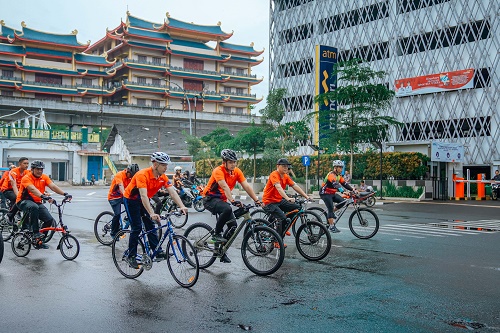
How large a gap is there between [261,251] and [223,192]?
1.31 meters

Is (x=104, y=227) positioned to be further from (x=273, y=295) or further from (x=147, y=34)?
(x=147, y=34)

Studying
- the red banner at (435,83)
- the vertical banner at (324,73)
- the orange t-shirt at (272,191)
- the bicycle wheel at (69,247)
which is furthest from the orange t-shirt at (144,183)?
the red banner at (435,83)

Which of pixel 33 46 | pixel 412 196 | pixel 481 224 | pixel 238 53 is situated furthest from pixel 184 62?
pixel 481 224

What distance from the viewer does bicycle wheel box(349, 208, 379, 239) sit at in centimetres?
1237

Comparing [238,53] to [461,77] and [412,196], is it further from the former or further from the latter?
[412,196]

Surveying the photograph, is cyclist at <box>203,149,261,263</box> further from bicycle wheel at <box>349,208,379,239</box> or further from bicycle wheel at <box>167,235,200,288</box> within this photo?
bicycle wheel at <box>349,208,379,239</box>

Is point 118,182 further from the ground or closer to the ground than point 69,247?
further from the ground

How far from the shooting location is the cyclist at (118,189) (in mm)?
10291

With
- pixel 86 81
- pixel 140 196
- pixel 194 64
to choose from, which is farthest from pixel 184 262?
pixel 194 64

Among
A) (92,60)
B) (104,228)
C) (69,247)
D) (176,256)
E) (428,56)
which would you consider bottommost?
(69,247)

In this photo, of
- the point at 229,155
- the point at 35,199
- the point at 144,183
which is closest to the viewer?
the point at 144,183

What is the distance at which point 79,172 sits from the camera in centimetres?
5631

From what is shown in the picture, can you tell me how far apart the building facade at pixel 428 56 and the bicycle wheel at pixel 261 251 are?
1321 inches

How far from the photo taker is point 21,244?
32.0 feet
